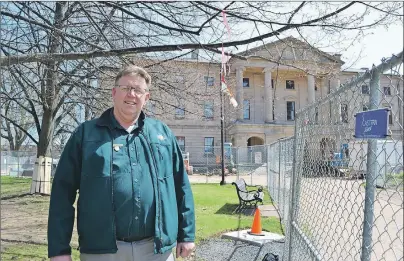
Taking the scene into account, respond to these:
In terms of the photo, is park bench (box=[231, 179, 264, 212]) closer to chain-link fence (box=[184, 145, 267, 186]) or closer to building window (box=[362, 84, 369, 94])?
building window (box=[362, 84, 369, 94])

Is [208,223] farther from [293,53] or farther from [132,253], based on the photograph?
[132,253]

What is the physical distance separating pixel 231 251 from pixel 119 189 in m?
4.39

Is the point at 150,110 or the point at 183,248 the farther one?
the point at 150,110

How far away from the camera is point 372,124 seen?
1.70 m

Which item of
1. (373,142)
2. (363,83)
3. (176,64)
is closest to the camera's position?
(373,142)

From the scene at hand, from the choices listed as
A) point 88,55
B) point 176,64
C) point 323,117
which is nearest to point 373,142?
point 323,117

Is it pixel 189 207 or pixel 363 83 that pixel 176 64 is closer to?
pixel 189 207

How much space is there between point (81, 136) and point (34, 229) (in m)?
6.65

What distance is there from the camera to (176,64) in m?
7.70

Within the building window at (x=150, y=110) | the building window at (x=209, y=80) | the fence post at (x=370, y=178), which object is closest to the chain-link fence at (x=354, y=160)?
the fence post at (x=370, y=178)

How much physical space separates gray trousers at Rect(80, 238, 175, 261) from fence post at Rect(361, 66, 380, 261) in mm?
1298

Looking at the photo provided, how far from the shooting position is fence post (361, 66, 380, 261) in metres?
1.83

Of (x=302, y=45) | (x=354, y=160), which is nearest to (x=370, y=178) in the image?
(x=354, y=160)

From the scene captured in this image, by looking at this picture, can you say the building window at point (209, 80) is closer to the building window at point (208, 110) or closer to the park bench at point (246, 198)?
the building window at point (208, 110)
